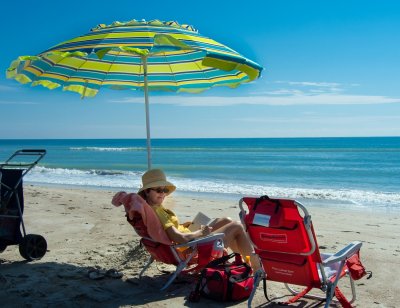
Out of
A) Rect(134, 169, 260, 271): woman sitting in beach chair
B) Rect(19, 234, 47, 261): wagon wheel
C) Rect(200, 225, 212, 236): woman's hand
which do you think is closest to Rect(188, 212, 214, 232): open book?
Rect(134, 169, 260, 271): woman sitting in beach chair

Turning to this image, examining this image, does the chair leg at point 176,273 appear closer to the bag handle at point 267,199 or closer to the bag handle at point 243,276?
the bag handle at point 243,276

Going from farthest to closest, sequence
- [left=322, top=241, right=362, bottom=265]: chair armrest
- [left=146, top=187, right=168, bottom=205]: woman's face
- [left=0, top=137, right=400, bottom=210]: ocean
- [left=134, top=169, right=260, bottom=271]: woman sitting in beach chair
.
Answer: [left=0, top=137, right=400, bottom=210]: ocean < [left=146, top=187, right=168, bottom=205]: woman's face < [left=134, top=169, right=260, bottom=271]: woman sitting in beach chair < [left=322, top=241, right=362, bottom=265]: chair armrest

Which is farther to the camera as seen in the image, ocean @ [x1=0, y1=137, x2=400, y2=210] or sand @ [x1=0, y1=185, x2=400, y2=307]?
ocean @ [x1=0, y1=137, x2=400, y2=210]

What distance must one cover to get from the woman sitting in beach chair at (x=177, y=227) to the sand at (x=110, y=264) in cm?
42

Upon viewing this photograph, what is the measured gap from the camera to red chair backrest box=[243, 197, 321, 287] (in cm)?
354

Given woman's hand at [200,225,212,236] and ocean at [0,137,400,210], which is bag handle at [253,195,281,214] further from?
ocean at [0,137,400,210]

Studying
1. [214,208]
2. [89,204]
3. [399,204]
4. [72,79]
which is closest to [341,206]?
[399,204]

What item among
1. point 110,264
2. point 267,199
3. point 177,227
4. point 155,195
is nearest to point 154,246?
point 177,227

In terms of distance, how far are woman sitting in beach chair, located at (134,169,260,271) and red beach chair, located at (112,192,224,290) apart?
0.27 ft

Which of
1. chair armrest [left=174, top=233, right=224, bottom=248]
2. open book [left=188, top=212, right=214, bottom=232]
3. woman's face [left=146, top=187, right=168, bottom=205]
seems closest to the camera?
chair armrest [left=174, top=233, right=224, bottom=248]

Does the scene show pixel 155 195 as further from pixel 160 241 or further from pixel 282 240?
pixel 282 240

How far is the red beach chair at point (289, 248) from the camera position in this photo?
3521mm

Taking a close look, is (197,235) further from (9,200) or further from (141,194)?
(9,200)

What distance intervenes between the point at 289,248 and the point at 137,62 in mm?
2932
